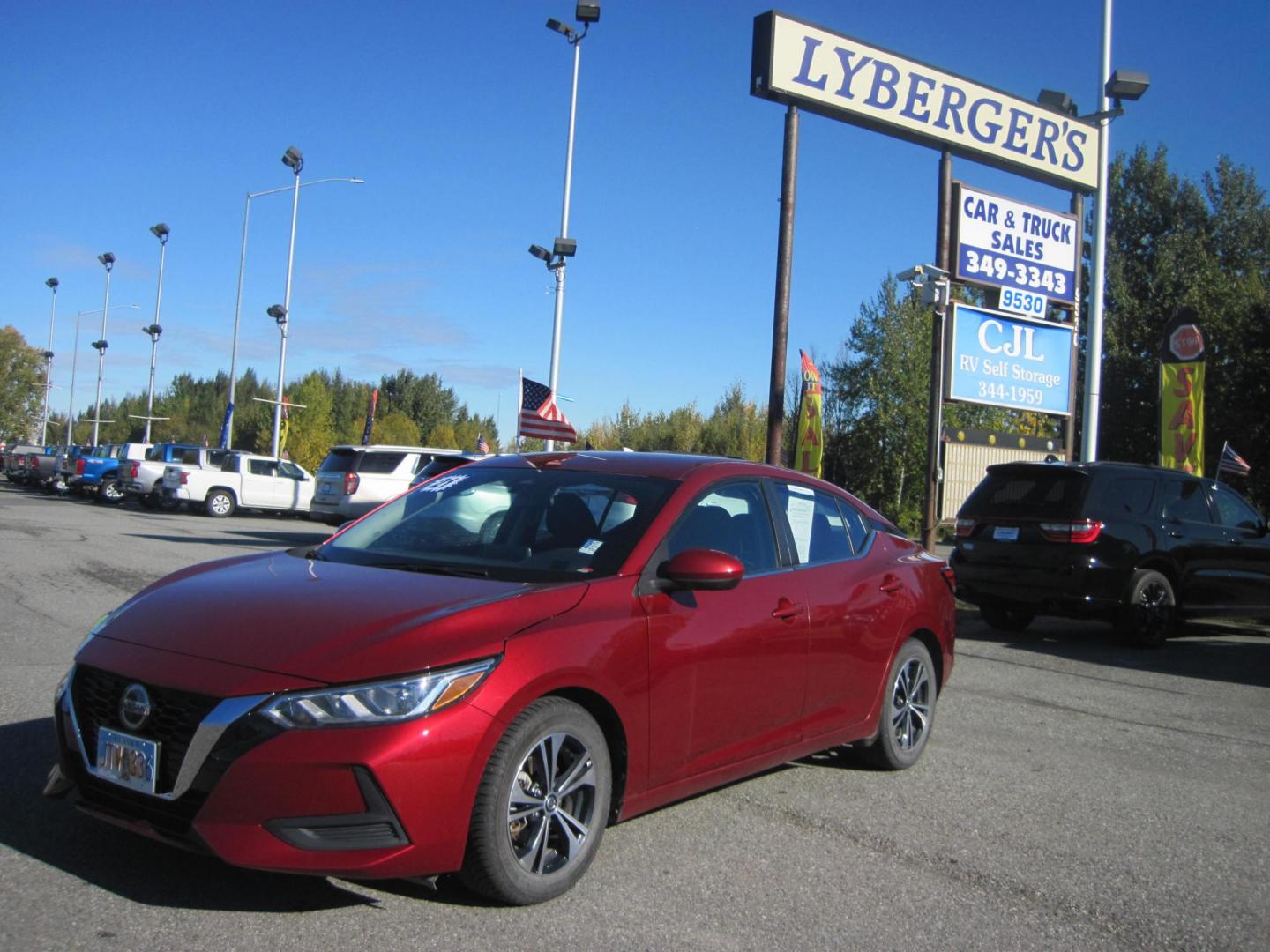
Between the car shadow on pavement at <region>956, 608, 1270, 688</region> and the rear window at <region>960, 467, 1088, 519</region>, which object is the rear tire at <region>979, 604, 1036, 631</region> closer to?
the car shadow on pavement at <region>956, 608, 1270, 688</region>

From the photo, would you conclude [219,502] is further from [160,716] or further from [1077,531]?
[160,716]

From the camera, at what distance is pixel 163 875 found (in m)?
3.70

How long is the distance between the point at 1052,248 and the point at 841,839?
15827mm

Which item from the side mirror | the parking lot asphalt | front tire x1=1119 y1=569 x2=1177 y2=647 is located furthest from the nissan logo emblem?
front tire x1=1119 y1=569 x2=1177 y2=647

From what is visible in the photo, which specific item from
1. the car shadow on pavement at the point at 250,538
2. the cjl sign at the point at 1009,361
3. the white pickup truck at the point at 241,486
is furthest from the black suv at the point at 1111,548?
the white pickup truck at the point at 241,486

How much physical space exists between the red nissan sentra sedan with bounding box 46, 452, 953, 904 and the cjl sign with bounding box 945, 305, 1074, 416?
1230 centimetres

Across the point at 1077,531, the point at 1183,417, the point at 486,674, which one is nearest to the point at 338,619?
the point at 486,674

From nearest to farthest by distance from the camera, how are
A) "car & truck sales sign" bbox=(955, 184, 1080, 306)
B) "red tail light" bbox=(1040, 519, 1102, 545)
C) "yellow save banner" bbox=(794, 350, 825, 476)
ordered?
"red tail light" bbox=(1040, 519, 1102, 545), "car & truck sales sign" bbox=(955, 184, 1080, 306), "yellow save banner" bbox=(794, 350, 825, 476)

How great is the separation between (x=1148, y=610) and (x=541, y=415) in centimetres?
1407

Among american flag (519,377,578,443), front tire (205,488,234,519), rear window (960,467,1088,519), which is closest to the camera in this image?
rear window (960,467,1088,519)

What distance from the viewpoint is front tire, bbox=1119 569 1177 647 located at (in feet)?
34.9

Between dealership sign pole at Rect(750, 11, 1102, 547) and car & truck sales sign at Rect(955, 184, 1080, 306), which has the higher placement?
dealership sign pole at Rect(750, 11, 1102, 547)

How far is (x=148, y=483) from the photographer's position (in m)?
31.2

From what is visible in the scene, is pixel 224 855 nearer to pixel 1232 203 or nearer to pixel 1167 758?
pixel 1167 758
